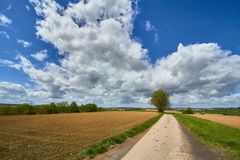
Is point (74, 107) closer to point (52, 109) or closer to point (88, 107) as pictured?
point (88, 107)

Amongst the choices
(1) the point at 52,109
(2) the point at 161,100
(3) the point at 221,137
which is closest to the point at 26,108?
(1) the point at 52,109

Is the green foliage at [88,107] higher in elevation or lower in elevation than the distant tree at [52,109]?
higher

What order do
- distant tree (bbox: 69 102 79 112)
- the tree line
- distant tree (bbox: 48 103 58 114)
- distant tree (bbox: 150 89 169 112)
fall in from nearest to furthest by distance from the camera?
the tree line → distant tree (bbox: 48 103 58 114) → distant tree (bbox: 69 102 79 112) → distant tree (bbox: 150 89 169 112)

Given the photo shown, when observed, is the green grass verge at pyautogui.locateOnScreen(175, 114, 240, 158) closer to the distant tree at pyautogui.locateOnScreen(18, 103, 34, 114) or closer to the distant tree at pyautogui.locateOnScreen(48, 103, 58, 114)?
the distant tree at pyautogui.locateOnScreen(18, 103, 34, 114)

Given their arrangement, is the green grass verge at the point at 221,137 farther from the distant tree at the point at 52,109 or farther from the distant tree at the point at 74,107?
the distant tree at the point at 74,107

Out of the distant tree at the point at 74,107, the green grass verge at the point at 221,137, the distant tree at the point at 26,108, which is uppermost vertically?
the distant tree at the point at 74,107

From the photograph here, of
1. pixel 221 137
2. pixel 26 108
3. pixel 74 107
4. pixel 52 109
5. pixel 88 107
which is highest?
pixel 88 107

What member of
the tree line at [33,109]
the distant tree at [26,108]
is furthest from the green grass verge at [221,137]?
the distant tree at [26,108]

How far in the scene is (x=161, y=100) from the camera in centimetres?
13862

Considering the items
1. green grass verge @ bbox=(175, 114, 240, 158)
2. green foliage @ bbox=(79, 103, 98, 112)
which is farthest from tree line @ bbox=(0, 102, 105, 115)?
green grass verge @ bbox=(175, 114, 240, 158)

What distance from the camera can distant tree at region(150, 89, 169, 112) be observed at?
139 meters

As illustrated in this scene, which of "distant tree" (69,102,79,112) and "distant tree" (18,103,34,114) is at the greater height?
"distant tree" (69,102,79,112)

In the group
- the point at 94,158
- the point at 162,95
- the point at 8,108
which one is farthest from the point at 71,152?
the point at 162,95

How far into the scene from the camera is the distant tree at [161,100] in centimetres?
13875
